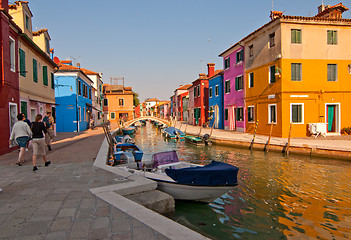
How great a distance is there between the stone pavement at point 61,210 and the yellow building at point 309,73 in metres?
14.5

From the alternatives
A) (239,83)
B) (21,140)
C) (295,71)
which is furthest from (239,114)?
(21,140)

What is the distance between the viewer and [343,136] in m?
15.9

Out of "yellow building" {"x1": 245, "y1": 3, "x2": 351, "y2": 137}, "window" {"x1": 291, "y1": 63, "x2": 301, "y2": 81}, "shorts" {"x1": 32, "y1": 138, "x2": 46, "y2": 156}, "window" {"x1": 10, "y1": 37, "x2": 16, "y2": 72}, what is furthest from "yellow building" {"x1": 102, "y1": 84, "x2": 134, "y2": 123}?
"shorts" {"x1": 32, "y1": 138, "x2": 46, "y2": 156}

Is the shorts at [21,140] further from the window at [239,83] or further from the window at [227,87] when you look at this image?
the window at [227,87]

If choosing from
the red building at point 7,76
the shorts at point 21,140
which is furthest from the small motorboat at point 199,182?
the red building at point 7,76

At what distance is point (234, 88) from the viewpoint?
2320cm

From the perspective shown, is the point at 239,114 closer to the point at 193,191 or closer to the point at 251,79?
the point at 251,79

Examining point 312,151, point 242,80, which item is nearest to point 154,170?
point 312,151

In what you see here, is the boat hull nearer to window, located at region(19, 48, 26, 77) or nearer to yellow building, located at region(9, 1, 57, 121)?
yellow building, located at region(9, 1, 57, 121)

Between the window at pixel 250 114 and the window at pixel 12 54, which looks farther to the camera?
the window at pixel 250 114

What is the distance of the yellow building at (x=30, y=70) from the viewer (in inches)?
480

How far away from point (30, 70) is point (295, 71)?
57.1ft

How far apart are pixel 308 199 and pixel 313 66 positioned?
1306 centimetres

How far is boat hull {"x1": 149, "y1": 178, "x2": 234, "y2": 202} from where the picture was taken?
20.1 ft
